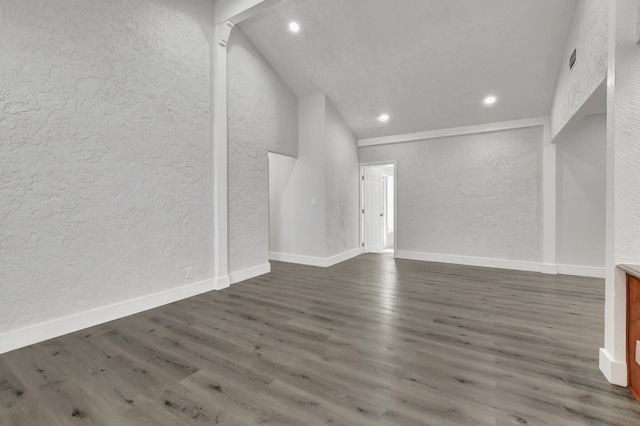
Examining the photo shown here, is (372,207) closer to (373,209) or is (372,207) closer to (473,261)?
(373,209)

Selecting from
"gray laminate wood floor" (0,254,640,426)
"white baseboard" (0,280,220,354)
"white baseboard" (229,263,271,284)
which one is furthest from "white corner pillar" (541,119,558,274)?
"white baseboard" (0,280,220,354)

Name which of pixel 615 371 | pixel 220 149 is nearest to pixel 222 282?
pixel 220 149

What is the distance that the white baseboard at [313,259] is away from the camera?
5.31m

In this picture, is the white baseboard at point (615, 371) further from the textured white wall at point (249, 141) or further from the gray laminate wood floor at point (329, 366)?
the textured white wall at point (249, 141)

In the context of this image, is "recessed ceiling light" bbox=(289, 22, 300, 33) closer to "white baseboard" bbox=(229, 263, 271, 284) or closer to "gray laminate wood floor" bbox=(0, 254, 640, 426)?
"white baseboard" bbox=(229, 263, 271, 284)

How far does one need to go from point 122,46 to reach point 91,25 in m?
0.28

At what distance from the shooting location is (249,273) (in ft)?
14.7

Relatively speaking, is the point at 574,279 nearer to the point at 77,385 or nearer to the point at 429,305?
the point at 429,305

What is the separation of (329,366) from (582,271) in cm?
478

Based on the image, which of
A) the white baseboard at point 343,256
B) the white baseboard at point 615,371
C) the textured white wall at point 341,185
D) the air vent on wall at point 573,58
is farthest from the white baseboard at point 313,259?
the air vent on wall at point 573,58

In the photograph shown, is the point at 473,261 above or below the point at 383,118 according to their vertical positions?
below

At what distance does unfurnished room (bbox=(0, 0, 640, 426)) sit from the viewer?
1.79 metres

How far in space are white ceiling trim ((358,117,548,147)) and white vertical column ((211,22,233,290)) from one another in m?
3.41

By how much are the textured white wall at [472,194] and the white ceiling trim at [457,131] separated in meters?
0.10
